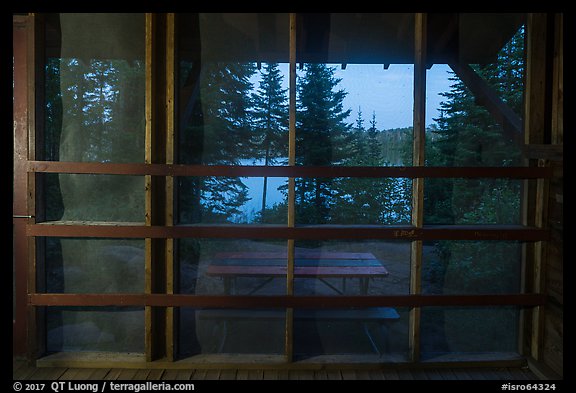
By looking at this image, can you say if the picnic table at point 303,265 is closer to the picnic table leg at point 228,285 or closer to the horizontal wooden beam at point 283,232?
the picnic table leg at point 228,285

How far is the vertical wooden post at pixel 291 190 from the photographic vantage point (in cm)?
327

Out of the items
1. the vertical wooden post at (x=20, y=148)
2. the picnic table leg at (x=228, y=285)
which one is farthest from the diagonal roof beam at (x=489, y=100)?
the vertical wooden post at (x=20, y=148)

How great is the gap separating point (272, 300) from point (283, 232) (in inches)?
22.5

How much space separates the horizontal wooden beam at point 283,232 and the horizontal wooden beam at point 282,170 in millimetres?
433

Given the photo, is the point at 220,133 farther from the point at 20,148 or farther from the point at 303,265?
the point at 20,148

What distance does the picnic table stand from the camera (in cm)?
332

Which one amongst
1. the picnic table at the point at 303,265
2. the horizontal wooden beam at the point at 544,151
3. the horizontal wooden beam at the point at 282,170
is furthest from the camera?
the picnic table at the point at 303,265

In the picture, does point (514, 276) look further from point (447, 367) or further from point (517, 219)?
point (447, 367)

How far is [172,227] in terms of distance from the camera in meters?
3.26

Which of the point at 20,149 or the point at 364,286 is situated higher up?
the point at 20,149

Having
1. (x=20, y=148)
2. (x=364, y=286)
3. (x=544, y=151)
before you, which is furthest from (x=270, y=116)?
(x=544, y=151)

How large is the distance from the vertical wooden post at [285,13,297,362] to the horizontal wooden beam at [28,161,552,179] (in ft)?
0.46
